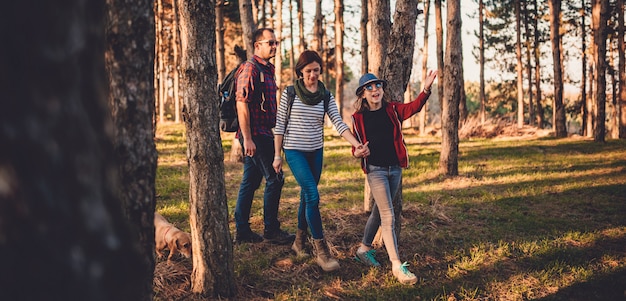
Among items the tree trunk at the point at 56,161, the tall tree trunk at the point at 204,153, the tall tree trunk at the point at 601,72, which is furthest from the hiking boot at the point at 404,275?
the tall tree trunk at the point at 601,72

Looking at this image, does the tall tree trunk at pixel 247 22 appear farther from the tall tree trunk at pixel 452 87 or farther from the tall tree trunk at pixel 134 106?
the tall tree trunk at pixel 134 106

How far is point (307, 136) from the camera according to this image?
187 inches

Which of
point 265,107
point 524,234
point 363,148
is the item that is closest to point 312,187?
point 363,148

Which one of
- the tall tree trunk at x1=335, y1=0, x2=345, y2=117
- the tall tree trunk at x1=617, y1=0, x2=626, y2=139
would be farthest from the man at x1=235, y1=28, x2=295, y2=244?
the tall tree trunk at x1=617, y1=0, x2=626, y2=139

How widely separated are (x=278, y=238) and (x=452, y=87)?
6466 millimetres

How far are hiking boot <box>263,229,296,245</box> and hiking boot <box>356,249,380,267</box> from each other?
918 mm

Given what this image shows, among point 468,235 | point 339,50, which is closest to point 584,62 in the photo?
point 339,50

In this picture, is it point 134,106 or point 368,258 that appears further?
point 368,258

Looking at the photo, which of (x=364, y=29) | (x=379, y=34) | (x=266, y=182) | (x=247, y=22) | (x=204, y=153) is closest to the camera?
(x=204, y=153)

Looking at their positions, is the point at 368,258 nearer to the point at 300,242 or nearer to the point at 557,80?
the point at 300,242

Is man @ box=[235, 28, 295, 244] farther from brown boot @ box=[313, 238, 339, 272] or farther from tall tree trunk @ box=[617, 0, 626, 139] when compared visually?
tall tree trunk @ box=[617, 0, 626, 139]

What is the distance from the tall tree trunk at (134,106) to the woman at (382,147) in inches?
109

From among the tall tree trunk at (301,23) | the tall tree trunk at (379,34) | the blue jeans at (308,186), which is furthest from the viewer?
the tall tree trunk at (301,23)

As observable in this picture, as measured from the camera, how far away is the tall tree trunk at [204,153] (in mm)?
3693
